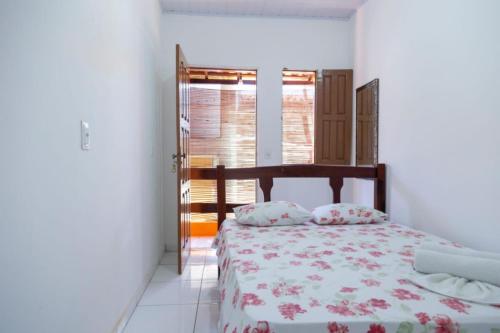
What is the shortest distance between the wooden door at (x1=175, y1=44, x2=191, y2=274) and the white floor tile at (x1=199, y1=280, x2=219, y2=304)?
341 millimetres

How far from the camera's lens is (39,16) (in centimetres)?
103

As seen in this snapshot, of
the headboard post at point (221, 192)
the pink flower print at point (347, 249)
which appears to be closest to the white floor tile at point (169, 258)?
the headboard post at point (221, 192)

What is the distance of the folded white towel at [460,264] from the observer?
1.15m

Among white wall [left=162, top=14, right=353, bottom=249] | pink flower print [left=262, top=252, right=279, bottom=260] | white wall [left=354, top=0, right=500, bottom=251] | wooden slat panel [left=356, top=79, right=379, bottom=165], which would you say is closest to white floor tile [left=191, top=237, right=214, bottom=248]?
white wall [left=162, top=14, right=353, bottom=249]

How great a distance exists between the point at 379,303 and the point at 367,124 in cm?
242

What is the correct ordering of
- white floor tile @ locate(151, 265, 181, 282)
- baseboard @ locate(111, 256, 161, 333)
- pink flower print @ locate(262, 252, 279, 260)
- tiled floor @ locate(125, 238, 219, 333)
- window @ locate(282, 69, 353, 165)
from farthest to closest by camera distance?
window @ locate(282, 69, 353, 165) < white floor tile @ locate(151, 265, 181, 282) < tiled floor @ locate(125, 238, 219, 333) < baseboard @ locate(111, 256, 161, 333) < pink flower print @ locate(262, 252, 279, 260)

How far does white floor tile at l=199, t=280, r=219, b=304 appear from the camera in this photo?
2258 mm

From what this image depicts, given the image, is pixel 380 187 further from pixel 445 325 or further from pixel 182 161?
pixel 445 325

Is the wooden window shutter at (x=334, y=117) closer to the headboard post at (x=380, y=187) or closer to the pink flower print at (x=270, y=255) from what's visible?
the headboard post at (x=380, y=187)

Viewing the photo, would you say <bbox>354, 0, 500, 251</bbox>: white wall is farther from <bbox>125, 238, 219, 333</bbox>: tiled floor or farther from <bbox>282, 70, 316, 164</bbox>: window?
<bbox>282, 70, 316, 164</bbox>: window

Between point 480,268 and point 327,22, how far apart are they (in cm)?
310

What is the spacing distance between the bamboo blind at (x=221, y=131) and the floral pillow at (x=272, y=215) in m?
2.56

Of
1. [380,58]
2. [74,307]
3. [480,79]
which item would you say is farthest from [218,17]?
[74,307]

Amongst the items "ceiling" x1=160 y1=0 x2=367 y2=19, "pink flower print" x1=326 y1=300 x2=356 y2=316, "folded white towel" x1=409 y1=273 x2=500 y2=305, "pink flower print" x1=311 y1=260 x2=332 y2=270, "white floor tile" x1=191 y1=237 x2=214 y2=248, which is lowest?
"white floor tile" x1=191 y1=237 x2=214 y2=248
